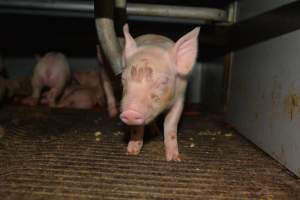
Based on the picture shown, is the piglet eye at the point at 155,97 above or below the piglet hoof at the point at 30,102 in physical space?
above

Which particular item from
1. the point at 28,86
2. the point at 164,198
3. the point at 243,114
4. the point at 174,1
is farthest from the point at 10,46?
the point at 164,198

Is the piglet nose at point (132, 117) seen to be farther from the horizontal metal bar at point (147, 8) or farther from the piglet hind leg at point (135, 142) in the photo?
the horizontal metal bar at point (147, 8)

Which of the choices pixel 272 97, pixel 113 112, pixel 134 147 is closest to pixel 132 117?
pixel 134 147

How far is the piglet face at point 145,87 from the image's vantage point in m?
1.52

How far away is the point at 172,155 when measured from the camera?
1.85 metres

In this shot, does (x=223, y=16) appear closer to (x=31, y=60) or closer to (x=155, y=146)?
(x=155, y=146)

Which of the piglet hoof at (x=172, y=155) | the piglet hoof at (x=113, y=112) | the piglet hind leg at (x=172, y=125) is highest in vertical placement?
the piglet hind leg at (x=172, y=125)

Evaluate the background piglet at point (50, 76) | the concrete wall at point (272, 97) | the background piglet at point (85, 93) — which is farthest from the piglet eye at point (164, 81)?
the background piglet at point (50, 76)

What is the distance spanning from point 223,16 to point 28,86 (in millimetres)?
2406

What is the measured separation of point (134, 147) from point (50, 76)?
6.00 feet

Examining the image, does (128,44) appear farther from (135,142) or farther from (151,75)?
(135,142)

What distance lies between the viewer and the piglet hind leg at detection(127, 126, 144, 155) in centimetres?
Result: 191

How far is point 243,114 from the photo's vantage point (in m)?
2.41

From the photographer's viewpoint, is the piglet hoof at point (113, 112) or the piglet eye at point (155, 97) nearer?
the piglet eye at point (155, 97)
